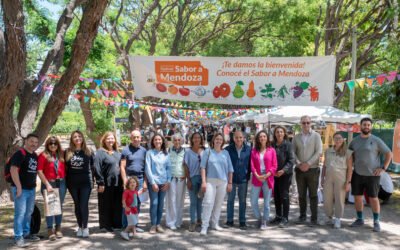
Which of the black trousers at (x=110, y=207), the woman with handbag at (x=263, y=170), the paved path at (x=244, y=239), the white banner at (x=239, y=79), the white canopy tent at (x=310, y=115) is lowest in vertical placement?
the paved path at (x=244, y=239)

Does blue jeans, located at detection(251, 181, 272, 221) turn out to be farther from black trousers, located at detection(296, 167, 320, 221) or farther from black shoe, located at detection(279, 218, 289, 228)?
black trousers, located at detection(296, 167, 320, 221)

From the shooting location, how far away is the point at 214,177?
6.26m

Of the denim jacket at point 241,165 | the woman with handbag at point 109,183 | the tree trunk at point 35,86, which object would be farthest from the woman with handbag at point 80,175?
the tree trunk at point 35,86

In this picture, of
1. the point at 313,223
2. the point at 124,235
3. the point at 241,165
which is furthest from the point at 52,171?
the point at 313,223

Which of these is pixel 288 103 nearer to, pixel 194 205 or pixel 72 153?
pixel 194 205

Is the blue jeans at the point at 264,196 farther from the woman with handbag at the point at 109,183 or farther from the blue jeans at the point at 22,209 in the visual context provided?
the blue jeans at the point at 22,209

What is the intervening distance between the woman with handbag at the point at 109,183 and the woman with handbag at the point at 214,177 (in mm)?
1313

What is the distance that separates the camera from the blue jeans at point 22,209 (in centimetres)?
545

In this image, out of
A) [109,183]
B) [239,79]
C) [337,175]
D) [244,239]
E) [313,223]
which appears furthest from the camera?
[239,79]

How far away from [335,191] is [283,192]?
2.78ft

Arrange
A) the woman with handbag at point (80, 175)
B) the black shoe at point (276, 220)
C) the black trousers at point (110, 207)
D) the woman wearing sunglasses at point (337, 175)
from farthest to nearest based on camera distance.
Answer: the black shoe at point (276, 220) < the woman wearing sunglasses at point (337, 175) < the black trousers at point (110, 207) < the woman with handbag at point (80, 175)

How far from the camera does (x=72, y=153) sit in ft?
19.4

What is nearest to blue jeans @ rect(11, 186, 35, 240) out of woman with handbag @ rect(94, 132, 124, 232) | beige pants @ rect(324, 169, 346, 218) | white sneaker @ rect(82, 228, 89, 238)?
white sneaker @ rect(82, 228, 89, 238)

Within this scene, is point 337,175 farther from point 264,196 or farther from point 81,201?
point 81,201
